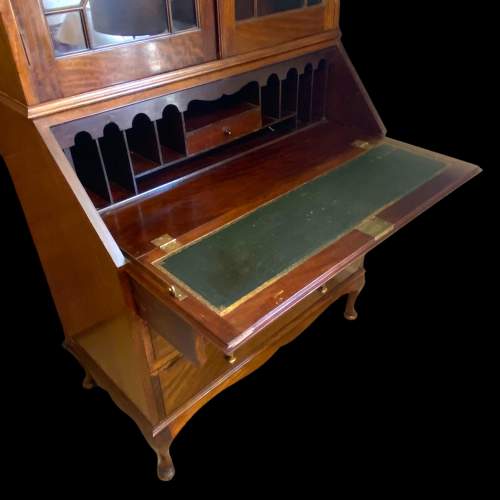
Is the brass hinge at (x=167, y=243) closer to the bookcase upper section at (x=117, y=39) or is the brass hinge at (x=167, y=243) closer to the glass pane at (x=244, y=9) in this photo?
the bookcase upper section at (x=117, y=39)

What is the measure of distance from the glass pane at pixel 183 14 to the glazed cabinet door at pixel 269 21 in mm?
83

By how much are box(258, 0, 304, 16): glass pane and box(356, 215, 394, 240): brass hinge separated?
2.36 ft

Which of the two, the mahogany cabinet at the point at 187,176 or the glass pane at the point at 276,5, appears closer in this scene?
the mahogany cabinet at the point at 187,176

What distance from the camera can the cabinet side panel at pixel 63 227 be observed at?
1256mm

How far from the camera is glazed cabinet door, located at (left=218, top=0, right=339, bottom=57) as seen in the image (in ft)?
4.78

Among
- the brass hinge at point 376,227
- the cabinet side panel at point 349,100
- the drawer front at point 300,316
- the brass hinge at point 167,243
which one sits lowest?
the drawer front at point 300,316

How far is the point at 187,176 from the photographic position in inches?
65.1

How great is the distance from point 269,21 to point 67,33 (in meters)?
0.65

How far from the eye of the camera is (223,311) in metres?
1.14

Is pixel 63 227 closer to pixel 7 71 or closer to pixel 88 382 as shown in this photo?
pixel 7 71

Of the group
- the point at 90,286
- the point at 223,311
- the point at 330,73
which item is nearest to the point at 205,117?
the point at 330,73

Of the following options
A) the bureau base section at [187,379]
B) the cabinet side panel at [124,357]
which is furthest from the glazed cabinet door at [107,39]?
the bureau base section at [187,379]

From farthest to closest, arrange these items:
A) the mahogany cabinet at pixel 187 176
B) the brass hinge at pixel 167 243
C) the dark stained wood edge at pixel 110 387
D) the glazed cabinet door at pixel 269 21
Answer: the dark stained wood edge at pixel 110 387
the glazed cabinet door at pixel 269 21
the brass hinge at pixel 167 243
the mahogany cabinet at pixel 187 176

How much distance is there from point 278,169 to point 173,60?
51 cm
